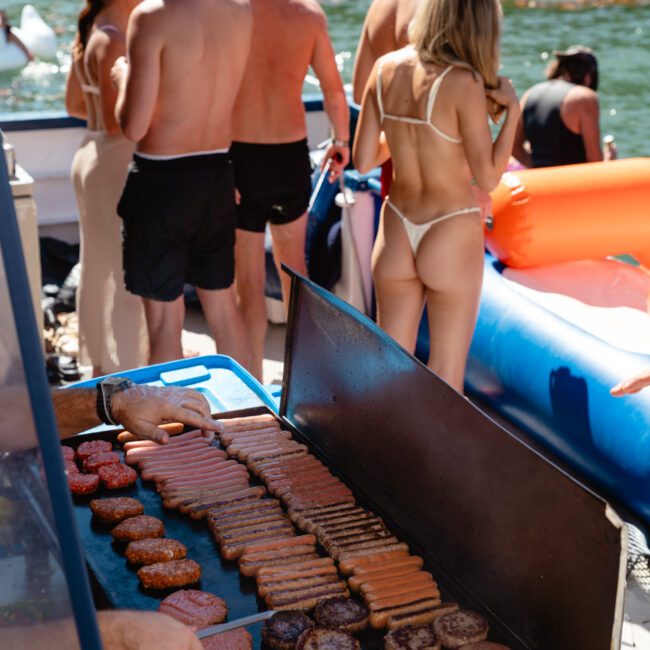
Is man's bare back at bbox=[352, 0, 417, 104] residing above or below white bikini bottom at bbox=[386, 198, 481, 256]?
above

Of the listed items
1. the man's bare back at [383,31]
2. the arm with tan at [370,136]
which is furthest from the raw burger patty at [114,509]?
the man's bare back at [383,31]

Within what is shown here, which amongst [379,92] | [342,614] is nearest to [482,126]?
[379,92]

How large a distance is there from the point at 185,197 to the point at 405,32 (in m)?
1.32

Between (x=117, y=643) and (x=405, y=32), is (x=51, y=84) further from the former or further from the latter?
(x=117, y=643)

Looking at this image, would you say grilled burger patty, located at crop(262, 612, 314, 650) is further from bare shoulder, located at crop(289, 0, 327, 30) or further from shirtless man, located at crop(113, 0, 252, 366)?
bare shoulder, located at crop(289, 0, 327, 30)

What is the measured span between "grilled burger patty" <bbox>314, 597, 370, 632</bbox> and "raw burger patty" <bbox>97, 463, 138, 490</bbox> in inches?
30.2

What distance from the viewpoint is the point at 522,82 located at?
58.6 ft

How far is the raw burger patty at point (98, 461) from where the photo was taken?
2869 millimetres

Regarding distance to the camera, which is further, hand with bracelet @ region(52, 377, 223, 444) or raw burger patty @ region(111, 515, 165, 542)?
hand with bracelet @ region(52, 377, 223, 444)

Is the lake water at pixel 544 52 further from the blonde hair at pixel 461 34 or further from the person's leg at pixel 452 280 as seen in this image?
the blonde hair at pixel 461 34

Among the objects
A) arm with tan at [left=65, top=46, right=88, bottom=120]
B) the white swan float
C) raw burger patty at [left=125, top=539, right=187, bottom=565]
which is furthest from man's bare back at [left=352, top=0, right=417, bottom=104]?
the white swan float

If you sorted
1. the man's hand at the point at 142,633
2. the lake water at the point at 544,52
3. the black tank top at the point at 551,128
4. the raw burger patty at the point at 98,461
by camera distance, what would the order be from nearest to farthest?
the man's hand at the point at 142,633 < the raw burger patty at the point at 98,461 < the black tank top at the point at 551,128 < the lake water at the point at 544,52

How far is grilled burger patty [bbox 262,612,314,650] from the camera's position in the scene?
2.16m

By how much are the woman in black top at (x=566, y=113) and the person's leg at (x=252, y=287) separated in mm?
2352
